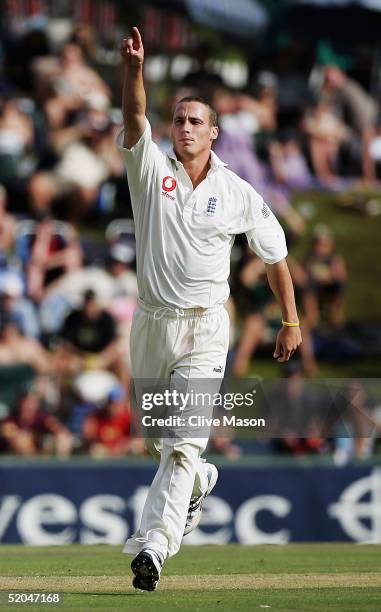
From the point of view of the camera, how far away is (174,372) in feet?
22.6

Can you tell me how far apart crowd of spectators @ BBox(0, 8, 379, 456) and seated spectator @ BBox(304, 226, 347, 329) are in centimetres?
2

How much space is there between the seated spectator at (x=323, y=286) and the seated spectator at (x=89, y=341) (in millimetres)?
2442

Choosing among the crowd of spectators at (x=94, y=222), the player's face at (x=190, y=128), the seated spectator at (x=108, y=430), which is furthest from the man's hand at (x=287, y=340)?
the seated spectator at (x=108, y=430)

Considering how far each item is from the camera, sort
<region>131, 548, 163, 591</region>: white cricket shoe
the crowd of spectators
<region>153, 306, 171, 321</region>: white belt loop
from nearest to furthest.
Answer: <region>131, 548, 163, 591</region>: white cricket shoe, <region>153, 306, 171, 321</region>: white belt loop, the crowd of spectators

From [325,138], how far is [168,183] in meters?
9.62

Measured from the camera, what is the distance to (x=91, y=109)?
1534cm

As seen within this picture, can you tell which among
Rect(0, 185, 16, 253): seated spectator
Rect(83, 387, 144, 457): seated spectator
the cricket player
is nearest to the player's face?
the cricket player

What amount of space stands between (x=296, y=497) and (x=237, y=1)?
335 inches

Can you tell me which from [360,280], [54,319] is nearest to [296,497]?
[54,319]

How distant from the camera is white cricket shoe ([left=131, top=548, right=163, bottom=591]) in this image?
627cm

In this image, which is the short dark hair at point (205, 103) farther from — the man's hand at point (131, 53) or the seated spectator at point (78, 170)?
the seated spectator at point (78, 170)

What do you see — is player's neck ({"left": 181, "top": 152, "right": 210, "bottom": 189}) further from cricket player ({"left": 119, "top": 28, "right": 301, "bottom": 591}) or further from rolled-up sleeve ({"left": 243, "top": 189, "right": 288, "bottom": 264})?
rolled-up sleeve ({"left": 243, "top": 189, "right": 288, "bottom": 264})

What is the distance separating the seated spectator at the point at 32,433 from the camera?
481 inches

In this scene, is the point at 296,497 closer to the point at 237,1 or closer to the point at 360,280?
the point at 360,280
